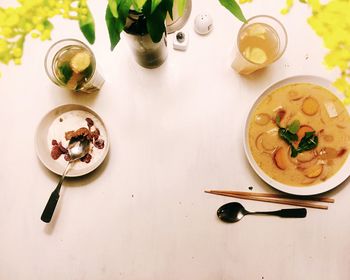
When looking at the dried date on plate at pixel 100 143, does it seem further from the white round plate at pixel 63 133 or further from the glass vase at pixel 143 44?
the glass vase at pixel 143 44

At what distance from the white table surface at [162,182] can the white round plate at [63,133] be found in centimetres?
4

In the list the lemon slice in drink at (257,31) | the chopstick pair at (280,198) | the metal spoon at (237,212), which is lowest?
the metal spoon at (237,212)

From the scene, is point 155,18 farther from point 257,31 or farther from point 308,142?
point 308,142

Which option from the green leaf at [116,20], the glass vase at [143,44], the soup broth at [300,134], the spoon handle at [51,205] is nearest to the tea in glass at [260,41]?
the soup broth at [300,134]

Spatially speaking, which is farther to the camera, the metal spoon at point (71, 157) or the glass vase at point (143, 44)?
the metal spoon at point (71, 157)

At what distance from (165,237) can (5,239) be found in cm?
47

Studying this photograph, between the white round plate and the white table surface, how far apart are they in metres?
0.04

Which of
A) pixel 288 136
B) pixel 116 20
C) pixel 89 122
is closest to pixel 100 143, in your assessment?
pixel 89 122

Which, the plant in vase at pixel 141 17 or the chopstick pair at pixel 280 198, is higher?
the plant in vase at pixel 141 17

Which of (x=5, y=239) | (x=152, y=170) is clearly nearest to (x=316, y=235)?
(x=152, y=170)

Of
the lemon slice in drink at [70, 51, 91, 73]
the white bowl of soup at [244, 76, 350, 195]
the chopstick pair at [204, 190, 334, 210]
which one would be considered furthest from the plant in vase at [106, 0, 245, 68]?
the chopstick pair at [204, 190, 334, 210]

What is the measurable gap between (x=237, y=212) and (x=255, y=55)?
458 millimetres

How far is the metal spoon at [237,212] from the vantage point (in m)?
1.02

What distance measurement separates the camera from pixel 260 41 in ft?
3.36
